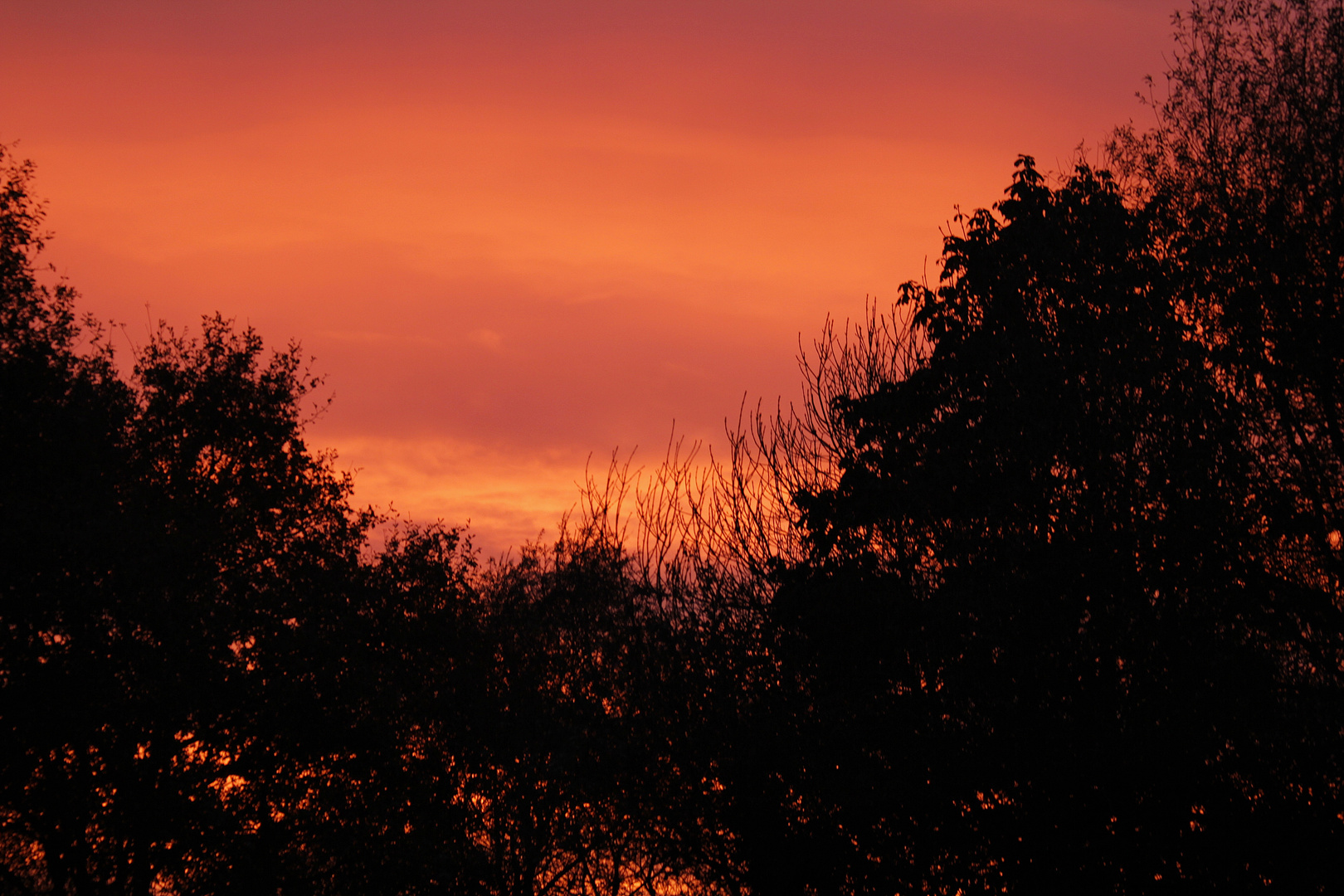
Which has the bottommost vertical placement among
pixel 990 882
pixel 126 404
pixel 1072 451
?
pixel 990 882

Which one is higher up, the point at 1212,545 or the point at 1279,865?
the point at 1212,545

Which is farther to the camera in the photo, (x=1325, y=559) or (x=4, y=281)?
(x=4, y=281)

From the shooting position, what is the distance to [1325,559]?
12.2 m

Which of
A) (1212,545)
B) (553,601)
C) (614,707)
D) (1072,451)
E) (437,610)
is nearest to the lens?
(1212,545)

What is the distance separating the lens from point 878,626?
13.9 m

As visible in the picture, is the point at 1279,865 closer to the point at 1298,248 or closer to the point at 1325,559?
the point at 1325,559

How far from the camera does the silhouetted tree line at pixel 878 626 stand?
1176 cm

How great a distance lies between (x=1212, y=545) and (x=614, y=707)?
422 inches

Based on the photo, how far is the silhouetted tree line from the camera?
463 inches

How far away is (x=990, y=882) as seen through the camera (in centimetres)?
1245

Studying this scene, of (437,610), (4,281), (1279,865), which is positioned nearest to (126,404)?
(4,281)

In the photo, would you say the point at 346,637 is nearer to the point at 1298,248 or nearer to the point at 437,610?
the point at 437,610

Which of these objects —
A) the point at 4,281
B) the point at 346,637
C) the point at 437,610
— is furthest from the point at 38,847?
the point at 4,281

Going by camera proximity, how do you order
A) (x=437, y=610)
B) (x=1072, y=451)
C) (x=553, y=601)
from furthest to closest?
1. (x=437, y=610)
2. (x=553, y=601)
3. (x=1072, y=451)
